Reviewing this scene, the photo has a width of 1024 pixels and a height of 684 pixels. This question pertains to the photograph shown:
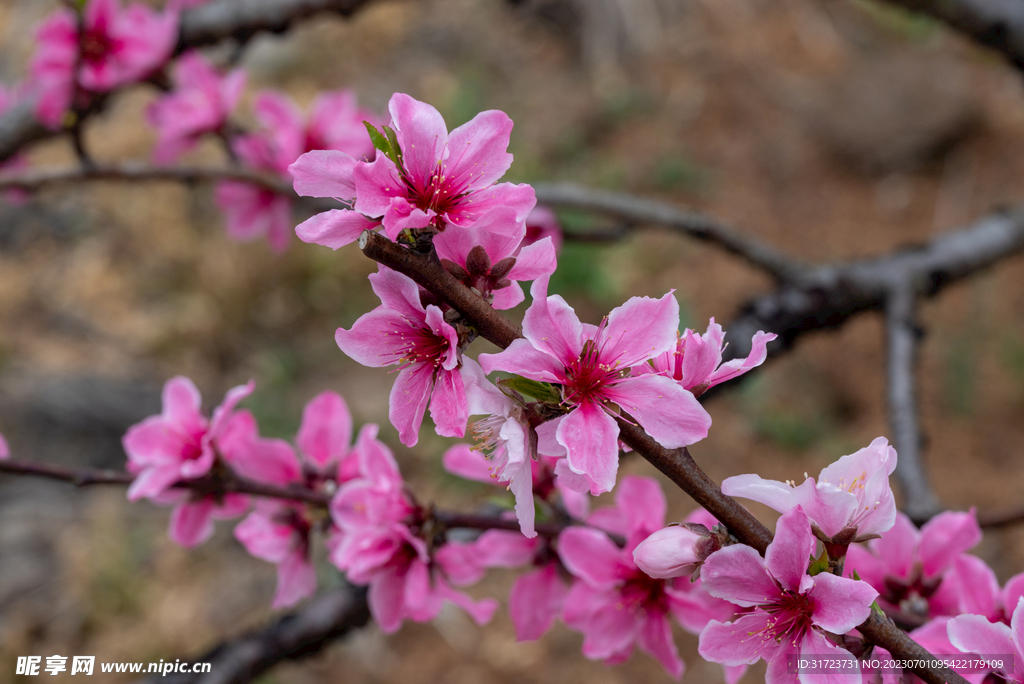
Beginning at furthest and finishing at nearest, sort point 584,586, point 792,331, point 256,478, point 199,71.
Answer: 1. point 199,71
2. point 792,331
3. point 256,478
4. point 584,586

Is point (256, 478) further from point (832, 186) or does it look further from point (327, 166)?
point (832, 186)

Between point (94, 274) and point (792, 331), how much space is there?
12.2ft

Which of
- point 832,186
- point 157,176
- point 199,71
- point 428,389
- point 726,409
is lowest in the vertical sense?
point 726,409

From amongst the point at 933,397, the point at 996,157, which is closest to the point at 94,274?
the point at 933,397

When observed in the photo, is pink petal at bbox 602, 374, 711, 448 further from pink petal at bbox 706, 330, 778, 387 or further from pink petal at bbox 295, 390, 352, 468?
pink petal at bbox 295, 390, 352, 468

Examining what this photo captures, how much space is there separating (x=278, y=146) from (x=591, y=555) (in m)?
1.14

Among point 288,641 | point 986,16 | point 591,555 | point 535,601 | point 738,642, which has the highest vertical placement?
point 986,16

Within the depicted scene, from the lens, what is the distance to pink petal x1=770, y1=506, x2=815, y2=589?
1.63ft

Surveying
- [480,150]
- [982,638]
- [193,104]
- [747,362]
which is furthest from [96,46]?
[982,638]

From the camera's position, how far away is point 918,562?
729 mm

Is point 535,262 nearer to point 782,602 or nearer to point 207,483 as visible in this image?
point 782,602

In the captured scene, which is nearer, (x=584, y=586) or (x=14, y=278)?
(x=584, y=586)

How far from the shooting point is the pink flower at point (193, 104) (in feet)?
4.54

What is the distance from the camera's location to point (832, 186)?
384 cm
